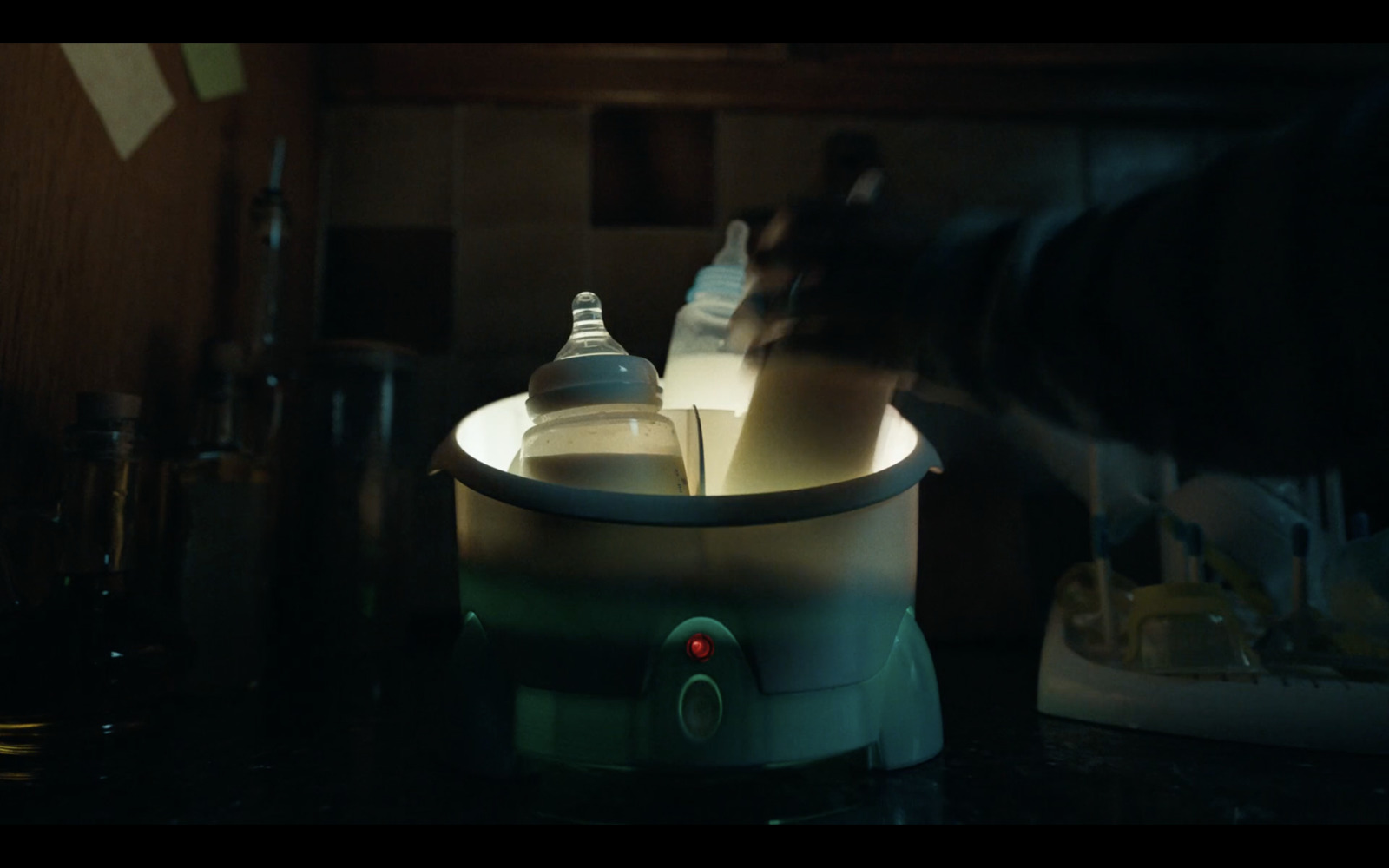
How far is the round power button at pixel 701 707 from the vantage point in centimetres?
34

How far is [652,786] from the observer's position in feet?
1.21

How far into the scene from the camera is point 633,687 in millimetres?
344

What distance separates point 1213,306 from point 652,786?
0.30 meters

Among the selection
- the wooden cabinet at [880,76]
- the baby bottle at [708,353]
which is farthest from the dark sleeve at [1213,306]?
the wooden cabinet at [880,76]

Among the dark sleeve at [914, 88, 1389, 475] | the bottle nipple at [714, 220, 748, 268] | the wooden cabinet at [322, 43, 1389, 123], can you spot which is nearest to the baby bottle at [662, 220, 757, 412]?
the bottle nipple at [714, 220, 748, 268]

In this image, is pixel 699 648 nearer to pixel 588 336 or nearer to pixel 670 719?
pixel 670 719

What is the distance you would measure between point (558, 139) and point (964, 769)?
2.40 ft

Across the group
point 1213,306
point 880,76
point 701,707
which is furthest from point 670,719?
point 880,76

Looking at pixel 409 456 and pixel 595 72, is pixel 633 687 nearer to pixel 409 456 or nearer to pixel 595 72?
pixel 409 456

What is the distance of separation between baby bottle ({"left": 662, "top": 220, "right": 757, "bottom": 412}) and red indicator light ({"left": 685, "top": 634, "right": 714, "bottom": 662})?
0.14m

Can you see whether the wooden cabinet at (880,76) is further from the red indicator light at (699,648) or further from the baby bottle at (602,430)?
the red indicator light at (699,648)

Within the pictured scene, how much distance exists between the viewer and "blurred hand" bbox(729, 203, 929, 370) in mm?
359

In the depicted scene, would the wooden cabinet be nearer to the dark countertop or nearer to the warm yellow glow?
the warm yellow glow

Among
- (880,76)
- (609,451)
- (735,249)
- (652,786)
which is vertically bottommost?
(652,786)
